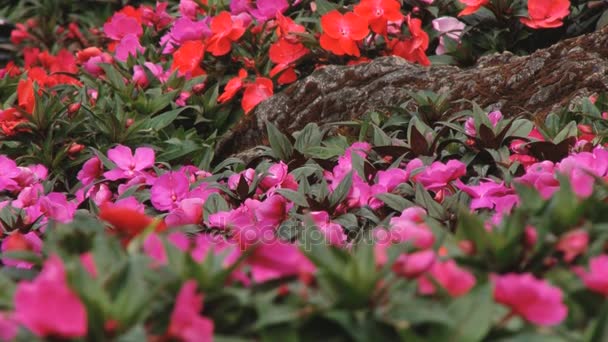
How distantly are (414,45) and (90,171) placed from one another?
4.19 ft

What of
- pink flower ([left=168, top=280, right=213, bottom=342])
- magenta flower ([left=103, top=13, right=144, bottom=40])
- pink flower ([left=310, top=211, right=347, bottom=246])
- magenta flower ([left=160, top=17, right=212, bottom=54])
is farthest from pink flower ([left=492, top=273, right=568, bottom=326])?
magenta flower ([left=103, top=13, right=144, bottom=40])

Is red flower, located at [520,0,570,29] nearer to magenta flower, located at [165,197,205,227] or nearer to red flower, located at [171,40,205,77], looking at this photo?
red flower, located at [171,40,205,77]

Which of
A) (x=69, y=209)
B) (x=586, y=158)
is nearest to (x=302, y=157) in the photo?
(x=69, y=209)

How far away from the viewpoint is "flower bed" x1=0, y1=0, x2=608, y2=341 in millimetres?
1036

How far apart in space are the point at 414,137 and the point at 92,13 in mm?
3468

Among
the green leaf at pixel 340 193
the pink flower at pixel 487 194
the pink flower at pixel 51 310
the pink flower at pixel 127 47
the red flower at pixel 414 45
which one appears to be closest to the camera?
the pink flower at pixel 51 310

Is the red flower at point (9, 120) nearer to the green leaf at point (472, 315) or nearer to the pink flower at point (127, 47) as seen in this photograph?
the pink flower at point (127, 47)

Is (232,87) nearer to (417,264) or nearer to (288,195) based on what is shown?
(288,195)

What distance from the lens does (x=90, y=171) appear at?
267 centimetres

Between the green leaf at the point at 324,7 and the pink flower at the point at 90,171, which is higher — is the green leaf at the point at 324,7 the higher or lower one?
the higher one

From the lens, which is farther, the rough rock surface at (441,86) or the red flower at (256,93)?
the red flower at (256,93)

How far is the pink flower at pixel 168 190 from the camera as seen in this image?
2416 millimetres

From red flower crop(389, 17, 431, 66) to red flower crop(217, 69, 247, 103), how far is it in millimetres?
558

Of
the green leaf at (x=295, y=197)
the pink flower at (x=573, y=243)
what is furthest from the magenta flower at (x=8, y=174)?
the pink flower at (x=573, y=243)
